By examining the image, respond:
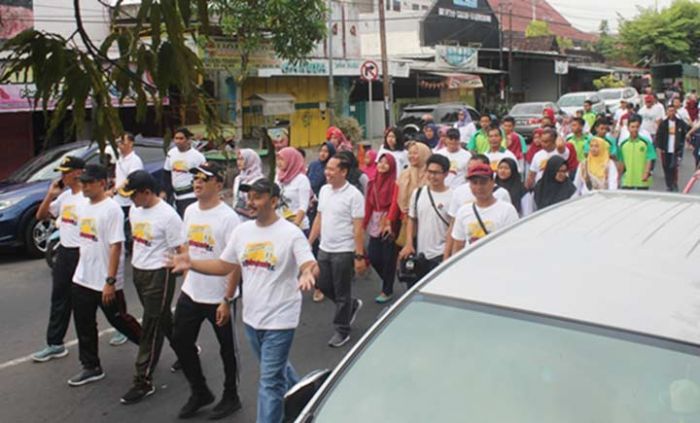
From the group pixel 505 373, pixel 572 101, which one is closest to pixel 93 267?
pixel 505 373

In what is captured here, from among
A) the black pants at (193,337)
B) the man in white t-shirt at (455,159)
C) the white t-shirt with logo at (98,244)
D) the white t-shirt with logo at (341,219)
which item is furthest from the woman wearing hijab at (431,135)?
the black pants at (193,337)

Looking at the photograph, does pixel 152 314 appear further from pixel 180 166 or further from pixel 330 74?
pixel 330 74

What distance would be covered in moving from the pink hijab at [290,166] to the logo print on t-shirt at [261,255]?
10.2ft

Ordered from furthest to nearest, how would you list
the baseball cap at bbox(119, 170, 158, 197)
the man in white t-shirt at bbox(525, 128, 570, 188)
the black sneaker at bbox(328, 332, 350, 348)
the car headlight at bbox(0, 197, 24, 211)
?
the car headlight at bbox(0, 197, 24, 211), the man in white t-shirt at bbox(525, 128, 570, 188), the black sneaker at bbox(328, 332, 350, 348), the baseball cap at bbox(119, 170, 158, 197)

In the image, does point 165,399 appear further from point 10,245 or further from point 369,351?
point 10,245

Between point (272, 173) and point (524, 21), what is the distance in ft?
233

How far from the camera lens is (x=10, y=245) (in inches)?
401


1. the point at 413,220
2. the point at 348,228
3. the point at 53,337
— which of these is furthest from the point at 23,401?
the point at 413,220

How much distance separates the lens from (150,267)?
17.5ft

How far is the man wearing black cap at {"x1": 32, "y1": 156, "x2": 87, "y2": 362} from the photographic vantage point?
19.3 feet

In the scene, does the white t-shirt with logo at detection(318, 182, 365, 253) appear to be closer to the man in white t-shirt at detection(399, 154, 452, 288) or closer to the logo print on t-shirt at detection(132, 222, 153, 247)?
the man in white t-shirt at detection(399, 154, 452, 288)

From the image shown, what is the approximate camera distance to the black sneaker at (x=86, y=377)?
221 inches

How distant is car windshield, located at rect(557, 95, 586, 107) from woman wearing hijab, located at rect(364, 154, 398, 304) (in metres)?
23.9

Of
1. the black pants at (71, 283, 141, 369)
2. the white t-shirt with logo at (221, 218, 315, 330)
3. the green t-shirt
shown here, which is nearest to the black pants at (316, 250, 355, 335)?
the black pants at (71, 283, 141, 369)
